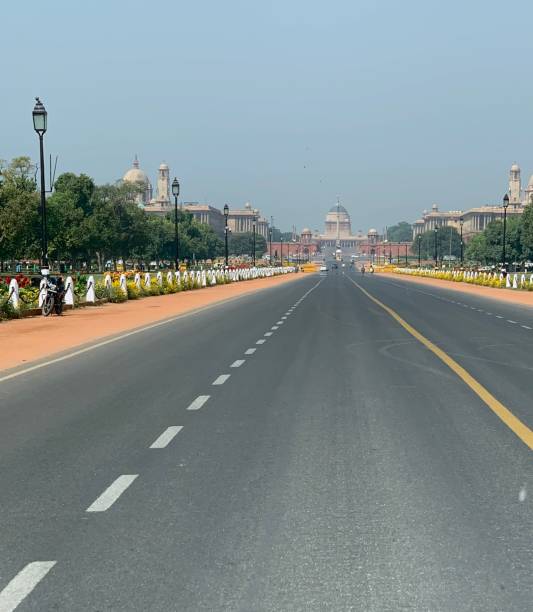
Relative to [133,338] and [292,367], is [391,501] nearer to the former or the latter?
[292,367]

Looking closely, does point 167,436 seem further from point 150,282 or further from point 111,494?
point 150,282

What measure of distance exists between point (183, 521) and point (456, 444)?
10.7 ft

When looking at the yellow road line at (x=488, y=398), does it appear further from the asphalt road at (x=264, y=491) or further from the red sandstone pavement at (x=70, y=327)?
the red sandstone pavement at (x=70, y=327)

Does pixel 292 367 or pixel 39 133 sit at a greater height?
Answer: pixel 39 133

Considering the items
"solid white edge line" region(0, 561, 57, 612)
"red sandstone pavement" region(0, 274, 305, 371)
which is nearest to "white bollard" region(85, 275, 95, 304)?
"red sandstone pavement" region(0, 274, 305, 371)

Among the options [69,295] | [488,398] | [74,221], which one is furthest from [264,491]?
[74,221]

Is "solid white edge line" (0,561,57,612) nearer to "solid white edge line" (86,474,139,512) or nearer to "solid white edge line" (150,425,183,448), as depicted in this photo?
"solid white edge line" (86,474,139,512)

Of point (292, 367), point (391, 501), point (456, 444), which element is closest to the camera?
point (391, 501)

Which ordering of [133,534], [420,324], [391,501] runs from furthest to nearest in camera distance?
[420,324], [391,501], [133,534]

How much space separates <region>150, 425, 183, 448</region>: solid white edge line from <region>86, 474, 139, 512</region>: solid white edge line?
46.8 inches

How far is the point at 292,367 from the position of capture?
14.7 meters

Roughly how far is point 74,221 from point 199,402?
92144 millimetres

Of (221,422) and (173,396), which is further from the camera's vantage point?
(173,396)

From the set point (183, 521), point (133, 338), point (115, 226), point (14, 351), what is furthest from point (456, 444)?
point (115, 226)
